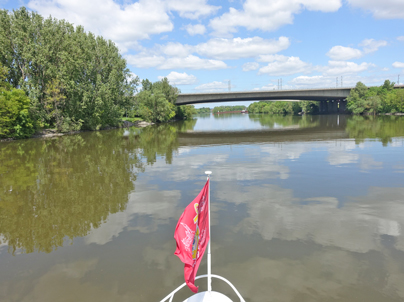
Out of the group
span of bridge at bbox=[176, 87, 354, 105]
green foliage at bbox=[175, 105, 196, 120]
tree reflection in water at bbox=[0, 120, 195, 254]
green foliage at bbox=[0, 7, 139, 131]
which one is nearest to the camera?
tree reflection in water at bbox=[0, 120, 195, 254]

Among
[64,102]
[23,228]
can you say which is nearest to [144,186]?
[23,228]

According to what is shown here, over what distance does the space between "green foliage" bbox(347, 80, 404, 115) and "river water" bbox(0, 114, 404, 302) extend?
3489 inches

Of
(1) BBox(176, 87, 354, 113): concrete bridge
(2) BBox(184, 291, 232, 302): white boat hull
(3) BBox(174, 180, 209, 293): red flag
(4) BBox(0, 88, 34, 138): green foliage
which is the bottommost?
(2) BBox(184, 291, 232, 302): white boat hull

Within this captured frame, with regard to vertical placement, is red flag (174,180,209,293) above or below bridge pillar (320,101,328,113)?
below

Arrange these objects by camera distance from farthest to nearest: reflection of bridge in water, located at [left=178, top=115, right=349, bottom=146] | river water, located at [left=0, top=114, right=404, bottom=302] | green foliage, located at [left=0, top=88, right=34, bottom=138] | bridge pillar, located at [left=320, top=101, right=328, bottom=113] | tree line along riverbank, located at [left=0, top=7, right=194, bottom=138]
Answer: bridge pillar, located at [left=320, top=101, right=328, bottom=113] < tree line along riverbank, located at [left=0, top=7, right=194, bottom=138] < green foliage, located at [left=0, top=88, right=34, bottom=138] < reflection of bridge in water, located at [left=178, top=115, right=349, bottom=146] < river water, located at [left=0, top=114, right=404, bottom=302]

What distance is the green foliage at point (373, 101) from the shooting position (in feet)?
296

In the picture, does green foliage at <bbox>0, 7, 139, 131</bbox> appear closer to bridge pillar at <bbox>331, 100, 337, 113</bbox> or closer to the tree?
the tree

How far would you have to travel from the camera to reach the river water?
6656mm

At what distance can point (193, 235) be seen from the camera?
16.6 feet

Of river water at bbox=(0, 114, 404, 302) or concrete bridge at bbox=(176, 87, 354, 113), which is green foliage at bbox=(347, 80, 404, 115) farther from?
river water at bbox=(0, 114, 404, 302)

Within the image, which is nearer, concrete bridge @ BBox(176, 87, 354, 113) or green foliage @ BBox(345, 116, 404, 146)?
green foliage @ BBox(345, 116, 404, 146)

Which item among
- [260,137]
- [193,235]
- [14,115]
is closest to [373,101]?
[260,137]

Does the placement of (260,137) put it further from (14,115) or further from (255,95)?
(255,95)

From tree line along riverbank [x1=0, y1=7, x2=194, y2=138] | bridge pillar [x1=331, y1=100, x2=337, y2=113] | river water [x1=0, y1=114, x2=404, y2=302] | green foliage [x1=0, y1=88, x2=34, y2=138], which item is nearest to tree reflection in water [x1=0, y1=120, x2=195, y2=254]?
river water [x1=0, y1=114, x2=404, y2=302]
